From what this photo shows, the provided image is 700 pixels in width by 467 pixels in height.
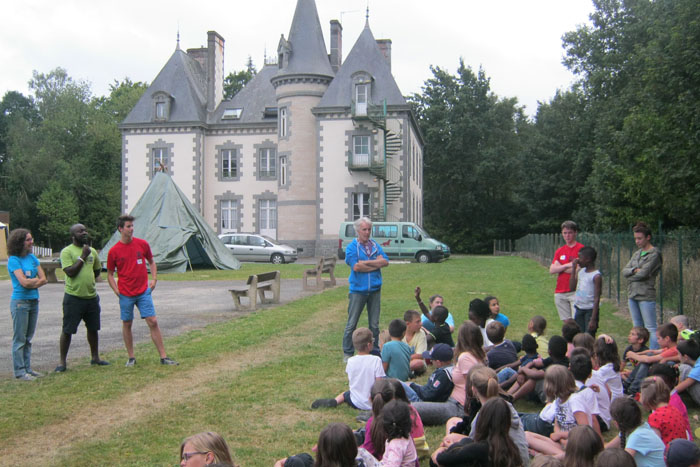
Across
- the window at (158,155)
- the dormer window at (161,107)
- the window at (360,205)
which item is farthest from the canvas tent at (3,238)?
the window at (360,205)

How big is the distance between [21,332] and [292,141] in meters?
33.8

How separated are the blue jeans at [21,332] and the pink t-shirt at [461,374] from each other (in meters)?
5.18

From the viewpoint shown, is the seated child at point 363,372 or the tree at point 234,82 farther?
the tree at point 234,82

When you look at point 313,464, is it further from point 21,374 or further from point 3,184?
point 3,184

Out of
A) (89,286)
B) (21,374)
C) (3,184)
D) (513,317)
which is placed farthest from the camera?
(3,184)

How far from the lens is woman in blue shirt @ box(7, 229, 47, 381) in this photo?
7.86 m

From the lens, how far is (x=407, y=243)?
1319 inches

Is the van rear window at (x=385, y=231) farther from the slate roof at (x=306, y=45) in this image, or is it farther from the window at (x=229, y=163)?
the window at (x=229, y=163)

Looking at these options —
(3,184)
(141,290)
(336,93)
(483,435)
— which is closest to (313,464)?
(483,435)

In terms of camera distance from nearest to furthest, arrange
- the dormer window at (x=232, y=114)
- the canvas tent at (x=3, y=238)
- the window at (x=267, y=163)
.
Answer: the window at (x=267, y=163)
the dormer window at (x=232, y=114)
the canvas tent at (x=3, y=238)

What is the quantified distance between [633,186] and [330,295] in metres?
16.5

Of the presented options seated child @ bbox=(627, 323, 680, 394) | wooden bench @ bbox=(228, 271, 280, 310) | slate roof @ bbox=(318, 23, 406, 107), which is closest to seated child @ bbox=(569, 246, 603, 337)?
seated child @ bbox=(627, 323, 680, 394)

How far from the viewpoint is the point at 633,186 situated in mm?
27625

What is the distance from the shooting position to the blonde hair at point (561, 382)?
5.48 metres
